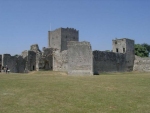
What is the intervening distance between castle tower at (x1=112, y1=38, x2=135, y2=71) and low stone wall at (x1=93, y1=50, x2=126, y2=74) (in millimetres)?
1811

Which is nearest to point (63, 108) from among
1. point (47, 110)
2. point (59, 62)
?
point (47, 110)

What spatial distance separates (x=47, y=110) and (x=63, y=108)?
671 mm

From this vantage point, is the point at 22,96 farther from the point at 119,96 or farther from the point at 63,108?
the point at 119,96

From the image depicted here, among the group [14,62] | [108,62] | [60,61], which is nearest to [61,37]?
[60,61]

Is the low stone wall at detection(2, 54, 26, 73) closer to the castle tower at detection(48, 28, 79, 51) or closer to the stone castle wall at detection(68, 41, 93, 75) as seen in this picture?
the castle tower at detection(48, 28, 79, 51)

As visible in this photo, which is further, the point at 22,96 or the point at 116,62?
the point at 116,62

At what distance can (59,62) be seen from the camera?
39000 millimetres

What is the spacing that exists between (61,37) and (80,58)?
1037 inches

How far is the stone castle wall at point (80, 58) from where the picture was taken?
90.3ft

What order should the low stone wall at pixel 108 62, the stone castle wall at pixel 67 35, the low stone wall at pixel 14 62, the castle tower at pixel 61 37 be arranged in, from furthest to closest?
the stone castle wall at pixel 67 35 < the castle tower at pixel 61 37 < the low stone wall at pixel 14 62 < the low stone wall at pixel 108 62

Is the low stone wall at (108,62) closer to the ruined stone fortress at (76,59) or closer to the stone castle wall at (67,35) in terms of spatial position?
the ruined stone fortress at (76,59)

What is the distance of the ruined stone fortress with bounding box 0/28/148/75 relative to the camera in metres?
27.6

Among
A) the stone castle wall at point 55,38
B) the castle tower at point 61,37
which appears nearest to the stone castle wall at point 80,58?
the castle tower at point 61,37

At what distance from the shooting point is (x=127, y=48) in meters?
44.2
